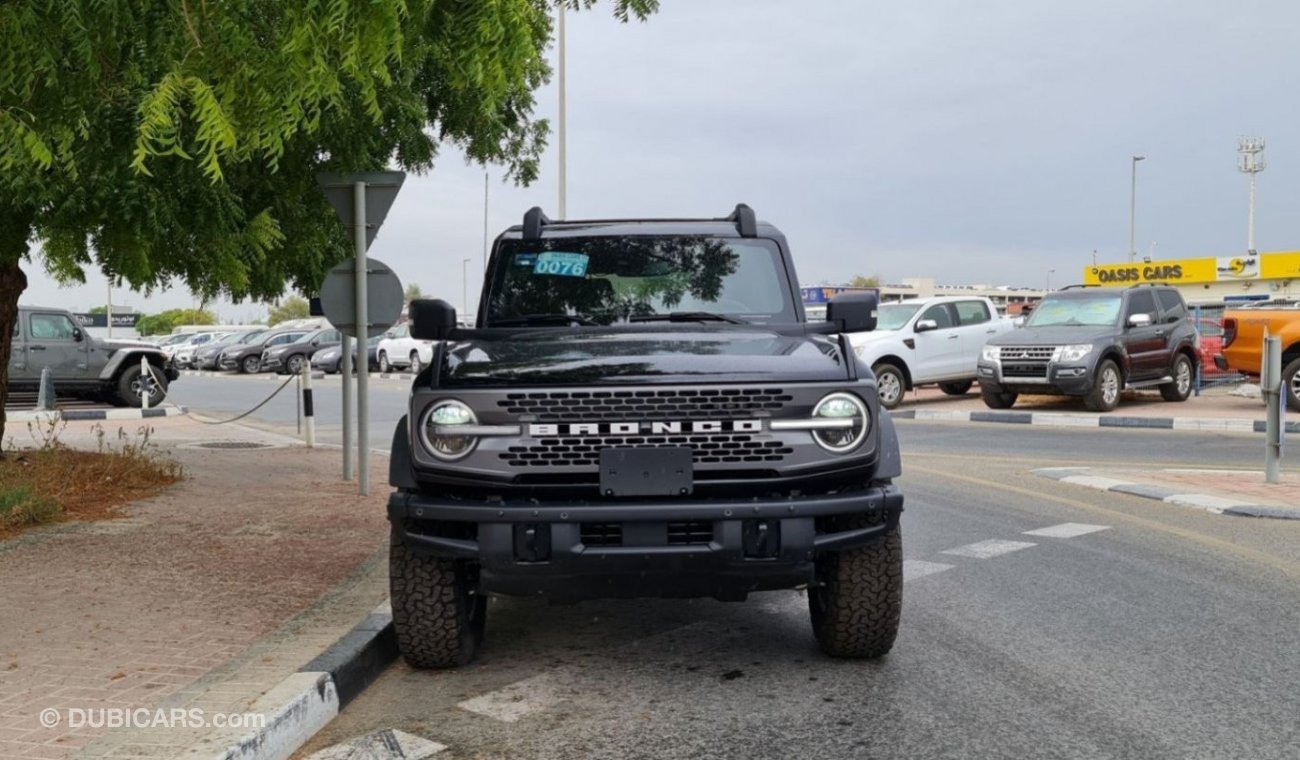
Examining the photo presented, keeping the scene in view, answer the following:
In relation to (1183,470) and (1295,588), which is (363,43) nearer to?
(1295,588)

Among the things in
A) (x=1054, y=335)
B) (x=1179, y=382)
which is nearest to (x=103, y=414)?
(x=1054, y=335)

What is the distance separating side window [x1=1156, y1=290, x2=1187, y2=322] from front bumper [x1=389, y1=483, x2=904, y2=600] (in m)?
17.1

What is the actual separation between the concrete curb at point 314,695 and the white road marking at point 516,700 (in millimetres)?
476

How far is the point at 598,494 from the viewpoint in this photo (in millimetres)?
4191

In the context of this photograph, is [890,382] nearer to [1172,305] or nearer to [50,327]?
[1172,305]

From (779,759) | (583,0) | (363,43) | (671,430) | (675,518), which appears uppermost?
(583,0)

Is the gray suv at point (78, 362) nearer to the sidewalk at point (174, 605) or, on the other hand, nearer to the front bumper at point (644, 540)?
the sidewalk at point (174, 605)

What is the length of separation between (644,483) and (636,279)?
1755 millimetres

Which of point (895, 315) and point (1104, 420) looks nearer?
point (1104, 420)

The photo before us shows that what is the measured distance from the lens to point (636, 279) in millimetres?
5652

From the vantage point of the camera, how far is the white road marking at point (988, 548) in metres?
7.36

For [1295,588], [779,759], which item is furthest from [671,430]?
[1295,588]

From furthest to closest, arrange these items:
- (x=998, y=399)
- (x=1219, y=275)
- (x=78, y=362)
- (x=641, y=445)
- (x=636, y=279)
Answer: (x=1219, y=275) < (x=78, y=362) < (x=998, y=399) < (x=636, y=279) < (x=641, y=445)

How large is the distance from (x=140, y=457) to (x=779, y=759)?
8.19 m
